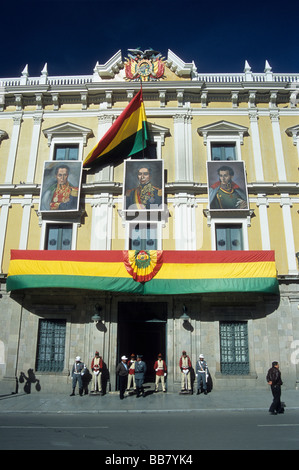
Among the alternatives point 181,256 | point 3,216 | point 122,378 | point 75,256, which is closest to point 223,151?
point 181,256

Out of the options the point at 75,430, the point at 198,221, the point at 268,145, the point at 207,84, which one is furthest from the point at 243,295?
the point at 207,84

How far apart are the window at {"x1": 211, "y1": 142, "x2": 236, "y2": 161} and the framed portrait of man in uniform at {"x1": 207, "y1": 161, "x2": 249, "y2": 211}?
A: 3.88ft

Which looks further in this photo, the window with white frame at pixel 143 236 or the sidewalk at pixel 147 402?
the window with white frame at pixel 143 236

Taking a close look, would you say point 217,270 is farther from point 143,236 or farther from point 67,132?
point 67,132

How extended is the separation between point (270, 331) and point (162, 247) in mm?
6651

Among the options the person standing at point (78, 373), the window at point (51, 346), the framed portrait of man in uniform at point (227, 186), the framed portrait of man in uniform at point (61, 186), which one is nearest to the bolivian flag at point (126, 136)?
the framed portrait of man in uniform at point (61, 186)

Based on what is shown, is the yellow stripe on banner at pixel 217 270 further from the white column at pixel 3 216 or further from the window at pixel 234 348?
the white column at pixel 3 216

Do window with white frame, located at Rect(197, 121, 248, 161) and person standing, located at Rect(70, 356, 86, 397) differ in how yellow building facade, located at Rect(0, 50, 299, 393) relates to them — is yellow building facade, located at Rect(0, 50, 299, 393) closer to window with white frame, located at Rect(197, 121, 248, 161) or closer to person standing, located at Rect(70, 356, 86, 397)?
window with white frame, located at Rect(197, 121, 248, 161)

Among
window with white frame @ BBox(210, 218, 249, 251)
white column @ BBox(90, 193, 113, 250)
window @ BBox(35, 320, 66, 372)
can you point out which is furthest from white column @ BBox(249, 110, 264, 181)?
window @ BBox(35, 320, 66, 372)

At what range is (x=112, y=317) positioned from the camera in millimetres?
17188

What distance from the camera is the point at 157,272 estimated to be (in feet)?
55.1

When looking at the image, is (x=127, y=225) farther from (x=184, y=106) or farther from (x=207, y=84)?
(x=207, y=84)

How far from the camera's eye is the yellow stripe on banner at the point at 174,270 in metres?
16.7

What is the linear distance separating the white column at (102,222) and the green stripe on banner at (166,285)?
2.27 metres
